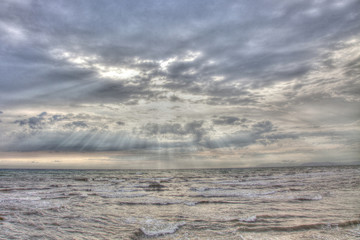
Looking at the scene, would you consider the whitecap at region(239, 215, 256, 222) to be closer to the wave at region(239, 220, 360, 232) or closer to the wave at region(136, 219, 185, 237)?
the wave at region(239, 220, 360, 232)

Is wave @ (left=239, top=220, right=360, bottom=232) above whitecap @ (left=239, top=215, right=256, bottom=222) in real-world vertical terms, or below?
above

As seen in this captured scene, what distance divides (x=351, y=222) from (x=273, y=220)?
Answer: 3472 mm

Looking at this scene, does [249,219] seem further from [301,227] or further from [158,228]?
[158,228]

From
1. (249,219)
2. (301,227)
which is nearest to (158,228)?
(249,219)

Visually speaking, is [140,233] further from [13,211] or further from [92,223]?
[13,211]

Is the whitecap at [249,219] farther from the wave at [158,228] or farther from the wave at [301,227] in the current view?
the wave at [158,228]

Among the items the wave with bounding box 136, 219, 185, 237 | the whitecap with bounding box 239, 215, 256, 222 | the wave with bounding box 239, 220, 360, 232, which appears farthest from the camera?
the whitecap with bounding box 239, 215, 256, 222

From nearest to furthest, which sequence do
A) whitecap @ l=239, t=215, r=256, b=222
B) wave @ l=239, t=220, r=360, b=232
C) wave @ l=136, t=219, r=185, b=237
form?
wave @ l=136, t=219, r=185, b=237 → wave @ l=239, t=220, r=360, b=232 → whitecap @ l=239, t=215, r=256, b=222

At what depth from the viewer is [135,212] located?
15570 millimetres

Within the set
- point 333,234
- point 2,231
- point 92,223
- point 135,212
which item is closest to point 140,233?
point 92,223

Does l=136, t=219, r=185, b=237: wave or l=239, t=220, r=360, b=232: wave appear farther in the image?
l=239, t=220, r=360, b=232: wave

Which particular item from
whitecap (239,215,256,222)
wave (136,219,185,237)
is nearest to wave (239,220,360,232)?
whitecap (239,215,256,222)

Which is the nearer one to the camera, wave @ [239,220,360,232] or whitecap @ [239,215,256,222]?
wave @ [239,220,360,232]

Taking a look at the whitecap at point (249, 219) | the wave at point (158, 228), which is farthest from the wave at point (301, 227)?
the wave at point (158, 228)
